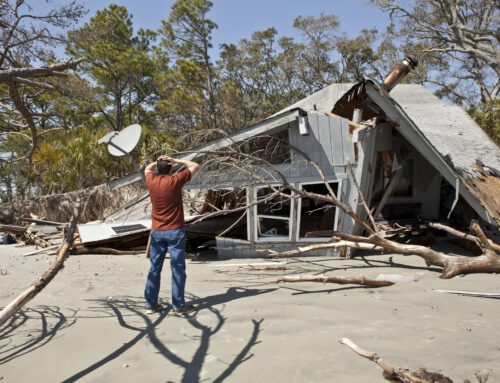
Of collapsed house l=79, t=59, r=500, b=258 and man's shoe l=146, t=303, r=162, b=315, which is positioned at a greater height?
collapsed house l=79, t=59, r=500, b=258

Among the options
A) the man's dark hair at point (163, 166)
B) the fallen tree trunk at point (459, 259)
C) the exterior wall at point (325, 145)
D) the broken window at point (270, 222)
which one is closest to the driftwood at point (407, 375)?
the man's dark hair at point (163, 166)

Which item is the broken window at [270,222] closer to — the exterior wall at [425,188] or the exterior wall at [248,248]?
the exterior wall at [248,248]

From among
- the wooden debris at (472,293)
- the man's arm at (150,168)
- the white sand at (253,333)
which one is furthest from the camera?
the man's arm at (150,168)

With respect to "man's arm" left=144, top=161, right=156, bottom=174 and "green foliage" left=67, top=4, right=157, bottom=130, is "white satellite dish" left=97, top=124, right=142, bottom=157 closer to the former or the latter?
"man's arm" left=144, top=161, right=156, bottom=174

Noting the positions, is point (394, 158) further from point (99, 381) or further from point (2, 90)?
point (2, 90)

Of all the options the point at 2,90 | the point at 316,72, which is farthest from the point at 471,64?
the point at 2,90

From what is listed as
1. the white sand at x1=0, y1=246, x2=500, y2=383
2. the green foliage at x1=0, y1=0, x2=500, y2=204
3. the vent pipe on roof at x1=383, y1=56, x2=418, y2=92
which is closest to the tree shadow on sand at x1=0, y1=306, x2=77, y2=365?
the white sand at x1=0, y1=246, x2=500, y2=383

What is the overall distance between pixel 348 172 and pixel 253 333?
5.98 meters

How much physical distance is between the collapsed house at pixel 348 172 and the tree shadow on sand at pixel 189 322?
94.1 inches

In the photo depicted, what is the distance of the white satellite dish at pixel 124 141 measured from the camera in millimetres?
8242

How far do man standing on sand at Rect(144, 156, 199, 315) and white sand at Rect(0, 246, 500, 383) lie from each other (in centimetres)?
40

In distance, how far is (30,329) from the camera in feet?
14.7

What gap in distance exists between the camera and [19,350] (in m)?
3.90

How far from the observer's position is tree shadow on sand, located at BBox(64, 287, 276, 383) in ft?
11.1
